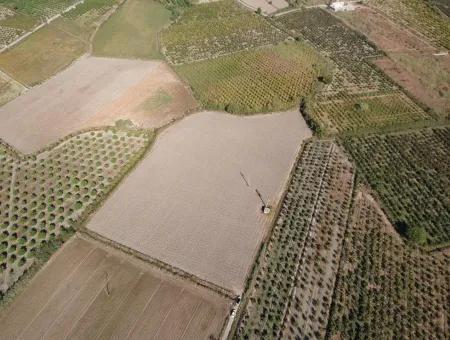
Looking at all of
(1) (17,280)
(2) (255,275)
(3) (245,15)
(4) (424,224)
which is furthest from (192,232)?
(3) (245,15)

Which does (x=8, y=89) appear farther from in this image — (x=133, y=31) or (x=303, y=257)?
(x=303, y=257)

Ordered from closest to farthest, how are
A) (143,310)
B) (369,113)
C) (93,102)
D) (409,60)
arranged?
1. (143,310)
2. (369,113)
3. (93,102)
4. (409,60)

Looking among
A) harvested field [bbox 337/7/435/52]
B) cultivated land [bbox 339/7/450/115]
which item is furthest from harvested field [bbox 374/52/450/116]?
harvested field [bbox 337/7/435/52]

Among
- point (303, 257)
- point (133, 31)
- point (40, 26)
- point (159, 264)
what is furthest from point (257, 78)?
point (40, 26)

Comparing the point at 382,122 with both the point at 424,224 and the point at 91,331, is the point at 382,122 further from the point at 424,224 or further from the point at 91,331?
Answer: the point at 91,331

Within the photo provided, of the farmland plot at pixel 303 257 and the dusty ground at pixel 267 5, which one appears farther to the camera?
the dusty ground at pixel 267 5

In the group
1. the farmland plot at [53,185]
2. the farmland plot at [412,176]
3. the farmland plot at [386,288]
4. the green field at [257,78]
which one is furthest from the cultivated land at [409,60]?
the farmland plot at [53,185]

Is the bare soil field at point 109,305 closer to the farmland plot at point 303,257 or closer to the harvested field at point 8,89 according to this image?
the farmland plot at point 303,257
